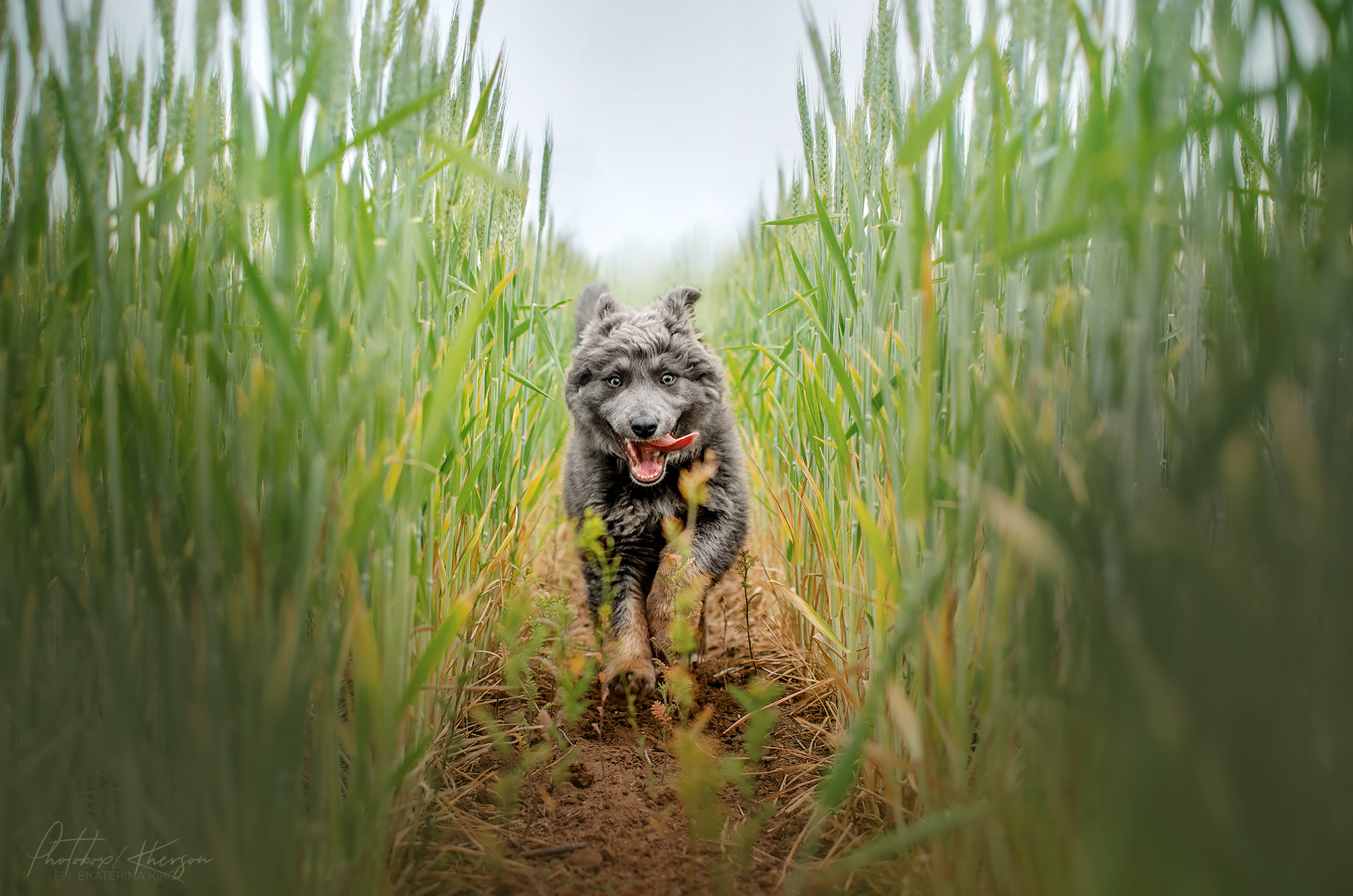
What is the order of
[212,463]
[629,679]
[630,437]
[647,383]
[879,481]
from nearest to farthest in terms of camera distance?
[212,463] < [879,481] < [629,679] < [630,437] < [647,383]

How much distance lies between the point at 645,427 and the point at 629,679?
103 cm

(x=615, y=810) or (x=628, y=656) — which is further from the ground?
(x=628, y=656)

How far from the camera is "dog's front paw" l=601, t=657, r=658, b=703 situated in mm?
2400

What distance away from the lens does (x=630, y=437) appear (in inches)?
101

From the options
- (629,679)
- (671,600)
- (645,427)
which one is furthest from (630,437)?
(629,679)

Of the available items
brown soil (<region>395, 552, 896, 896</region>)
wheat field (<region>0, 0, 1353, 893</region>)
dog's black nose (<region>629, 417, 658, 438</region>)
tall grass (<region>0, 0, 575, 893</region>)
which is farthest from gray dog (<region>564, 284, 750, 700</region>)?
tall grass (<region>0, 0, 575, 893</region>)

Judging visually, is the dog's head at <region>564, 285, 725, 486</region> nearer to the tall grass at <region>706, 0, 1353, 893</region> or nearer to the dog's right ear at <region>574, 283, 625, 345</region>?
the dog's right ear at <region>574, 283, 625, 345</region>

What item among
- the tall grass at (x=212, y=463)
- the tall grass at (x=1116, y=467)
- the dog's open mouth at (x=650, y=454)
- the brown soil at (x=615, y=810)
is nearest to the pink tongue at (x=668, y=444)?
the dog's open mouth at (x=650, y=454)

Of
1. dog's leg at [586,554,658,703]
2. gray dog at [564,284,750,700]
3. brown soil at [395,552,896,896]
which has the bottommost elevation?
brown soil at [395,552,896,896]

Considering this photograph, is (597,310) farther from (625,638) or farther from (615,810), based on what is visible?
(615,810)

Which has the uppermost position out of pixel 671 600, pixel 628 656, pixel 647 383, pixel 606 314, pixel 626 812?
pixel 606 314

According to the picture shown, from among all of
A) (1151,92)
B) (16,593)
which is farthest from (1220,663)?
(16,593)

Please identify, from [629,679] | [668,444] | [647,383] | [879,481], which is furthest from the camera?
[647,383]

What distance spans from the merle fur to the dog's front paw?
22 centimetres
